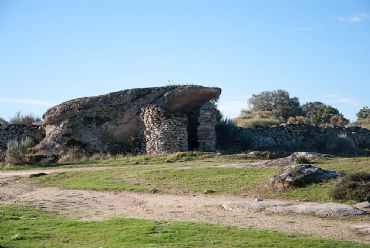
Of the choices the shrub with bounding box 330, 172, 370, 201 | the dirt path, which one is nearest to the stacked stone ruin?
the dirt path

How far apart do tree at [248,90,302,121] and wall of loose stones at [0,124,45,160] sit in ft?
103

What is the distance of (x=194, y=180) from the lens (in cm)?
1836

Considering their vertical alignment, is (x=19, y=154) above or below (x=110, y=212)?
above

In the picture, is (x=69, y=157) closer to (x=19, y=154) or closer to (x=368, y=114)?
(x=19, y=154)

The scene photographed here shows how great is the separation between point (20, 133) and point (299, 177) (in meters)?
19.6

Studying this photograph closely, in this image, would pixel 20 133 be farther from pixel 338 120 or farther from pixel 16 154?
pixel 338 120

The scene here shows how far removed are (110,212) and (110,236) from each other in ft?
10.5

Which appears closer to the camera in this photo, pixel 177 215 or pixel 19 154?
pixel 177 215

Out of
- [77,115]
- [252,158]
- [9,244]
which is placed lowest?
[9,244]

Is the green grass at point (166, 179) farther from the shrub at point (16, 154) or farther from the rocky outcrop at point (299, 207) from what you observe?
the shrub at point (16, 154)

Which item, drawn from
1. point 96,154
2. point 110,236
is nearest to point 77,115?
point 96,154

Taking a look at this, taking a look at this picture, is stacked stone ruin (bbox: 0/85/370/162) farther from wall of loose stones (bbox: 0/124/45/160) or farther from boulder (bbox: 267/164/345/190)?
boulder (bbox: 267/164/345/190)

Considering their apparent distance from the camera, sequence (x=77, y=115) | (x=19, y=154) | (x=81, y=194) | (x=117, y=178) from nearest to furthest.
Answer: (x=81, y=194)
(x=117, y=178)
(x=19, y=154)
(x=77, y=115)

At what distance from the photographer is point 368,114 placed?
213ft
